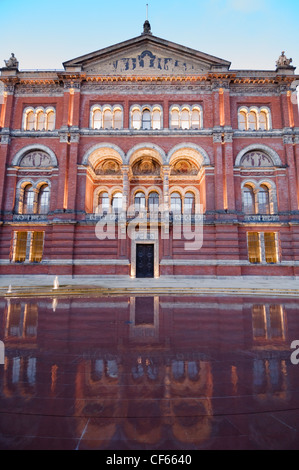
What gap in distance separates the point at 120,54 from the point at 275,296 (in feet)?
76.5

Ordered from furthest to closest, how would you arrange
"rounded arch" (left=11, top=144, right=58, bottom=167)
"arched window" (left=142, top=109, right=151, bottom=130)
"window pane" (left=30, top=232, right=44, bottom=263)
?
"arched window" (left=142, top=109, right=151, bottom=130) < "rounded arch" (left=11, top=144, right=58, bottom=167) < "window pane" (left=30, top=232, right=44, bottom=263)

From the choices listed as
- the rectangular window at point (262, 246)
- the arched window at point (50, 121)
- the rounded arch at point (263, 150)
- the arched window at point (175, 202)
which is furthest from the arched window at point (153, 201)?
the arched window at point (50, 121)

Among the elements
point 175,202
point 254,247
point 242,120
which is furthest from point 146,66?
point 254,247

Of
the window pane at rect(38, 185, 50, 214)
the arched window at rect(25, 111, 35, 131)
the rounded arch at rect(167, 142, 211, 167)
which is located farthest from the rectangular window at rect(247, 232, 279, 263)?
the arched window at rect(25, 111, 35, 131)

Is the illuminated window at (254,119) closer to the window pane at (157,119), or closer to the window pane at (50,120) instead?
the window pane at (157,119)

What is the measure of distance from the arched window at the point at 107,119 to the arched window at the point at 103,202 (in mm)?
6100

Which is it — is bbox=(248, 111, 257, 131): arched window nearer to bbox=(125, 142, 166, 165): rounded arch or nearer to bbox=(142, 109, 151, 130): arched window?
bbox=(125, 142, 166, 165): rounded arch

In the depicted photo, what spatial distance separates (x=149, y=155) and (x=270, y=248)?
A: 536 inches

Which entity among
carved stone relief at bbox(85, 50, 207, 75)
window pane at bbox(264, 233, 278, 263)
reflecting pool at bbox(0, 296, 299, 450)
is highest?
carved stone relief at bbox(85, 50, 207, 75)

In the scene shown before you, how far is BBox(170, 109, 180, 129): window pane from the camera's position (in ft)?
67.6

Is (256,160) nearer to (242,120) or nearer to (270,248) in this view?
(242,120)

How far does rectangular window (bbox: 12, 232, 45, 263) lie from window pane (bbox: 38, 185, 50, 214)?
2.41 meters

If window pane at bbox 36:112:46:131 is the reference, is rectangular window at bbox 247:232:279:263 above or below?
below

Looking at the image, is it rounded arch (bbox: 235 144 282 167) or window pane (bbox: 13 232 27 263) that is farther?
rounded arch (bbox: 235 144 282 167)
